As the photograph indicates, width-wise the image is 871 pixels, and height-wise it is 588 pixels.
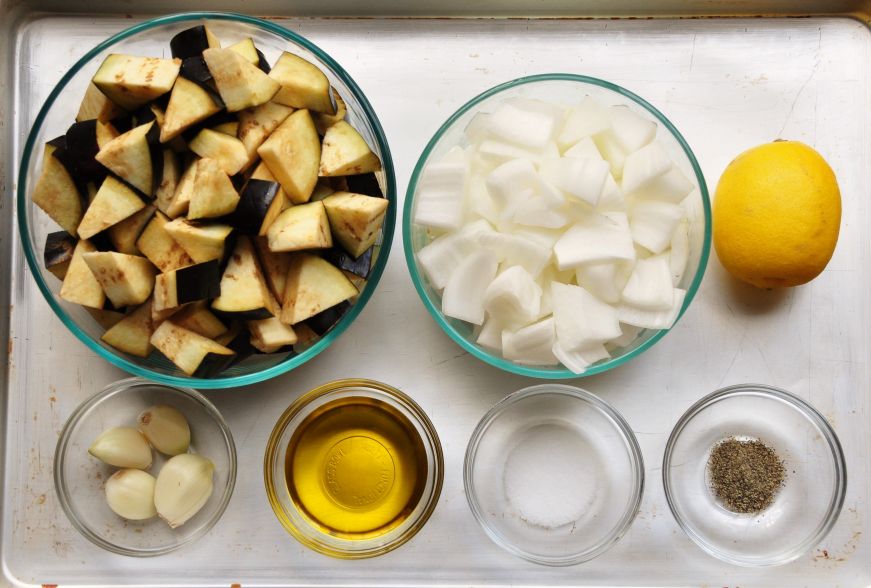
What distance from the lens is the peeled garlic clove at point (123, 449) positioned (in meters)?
1.40

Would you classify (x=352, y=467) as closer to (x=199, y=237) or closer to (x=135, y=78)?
(x=199, y=237)

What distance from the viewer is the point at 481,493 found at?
1.49 meters

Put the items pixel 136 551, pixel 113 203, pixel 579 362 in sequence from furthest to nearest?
pixel 136 551, pixel 579 362, pixel 113 203

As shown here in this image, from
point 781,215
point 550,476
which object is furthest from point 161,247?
point 781,215

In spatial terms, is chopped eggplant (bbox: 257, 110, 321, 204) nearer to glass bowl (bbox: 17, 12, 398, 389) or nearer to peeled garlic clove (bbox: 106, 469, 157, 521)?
glass bowl (bbox: 17, 12, 398, 389)

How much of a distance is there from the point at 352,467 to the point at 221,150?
66cm

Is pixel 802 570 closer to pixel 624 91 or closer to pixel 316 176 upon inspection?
pixel 624 91

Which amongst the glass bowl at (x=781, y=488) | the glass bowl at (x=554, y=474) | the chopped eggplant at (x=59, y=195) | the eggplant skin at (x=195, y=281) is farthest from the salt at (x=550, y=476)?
the chopped eggplant at (x=59, y=195)

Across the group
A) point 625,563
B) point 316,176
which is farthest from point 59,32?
point 625,563

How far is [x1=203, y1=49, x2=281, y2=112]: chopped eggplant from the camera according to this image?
1.13m

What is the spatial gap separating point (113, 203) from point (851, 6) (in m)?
1.45

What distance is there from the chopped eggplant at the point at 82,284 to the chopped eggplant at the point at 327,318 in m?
0.34

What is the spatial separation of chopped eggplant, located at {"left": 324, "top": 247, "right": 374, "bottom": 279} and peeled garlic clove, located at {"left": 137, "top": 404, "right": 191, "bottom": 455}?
47 centimetres

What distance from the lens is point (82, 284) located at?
1.18 meters
